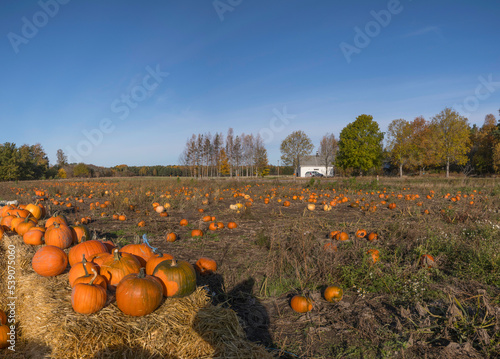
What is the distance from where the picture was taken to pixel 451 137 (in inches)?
1634

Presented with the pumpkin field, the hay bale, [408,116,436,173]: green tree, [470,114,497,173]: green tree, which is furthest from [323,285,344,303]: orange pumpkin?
[470,114,497,173]: green tree

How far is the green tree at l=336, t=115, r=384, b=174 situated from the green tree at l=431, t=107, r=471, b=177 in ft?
26.6

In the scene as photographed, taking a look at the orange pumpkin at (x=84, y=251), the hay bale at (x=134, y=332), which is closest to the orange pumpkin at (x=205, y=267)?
the orange pumpkin at (x=84, y=251)

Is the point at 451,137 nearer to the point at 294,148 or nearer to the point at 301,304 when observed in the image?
the point at 294,148

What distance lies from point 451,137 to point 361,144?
1248 cm

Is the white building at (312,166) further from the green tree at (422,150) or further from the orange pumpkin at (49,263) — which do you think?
the orange pumpkin at (49,263)

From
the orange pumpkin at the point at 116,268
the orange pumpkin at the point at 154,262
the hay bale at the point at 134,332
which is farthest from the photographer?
the orange pumpkin at the point at 154,262

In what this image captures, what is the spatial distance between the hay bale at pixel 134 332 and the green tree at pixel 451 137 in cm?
4822

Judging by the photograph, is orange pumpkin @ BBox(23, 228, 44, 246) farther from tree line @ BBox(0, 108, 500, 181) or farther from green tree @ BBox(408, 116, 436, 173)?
green tree @ BBox(408, 116, 436, 173)

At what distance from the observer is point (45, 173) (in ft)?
138

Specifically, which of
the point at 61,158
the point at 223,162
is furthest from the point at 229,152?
the point at 61,158

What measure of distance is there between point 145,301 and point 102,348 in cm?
43

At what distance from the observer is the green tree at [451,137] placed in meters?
41.2

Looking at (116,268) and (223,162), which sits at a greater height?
(223,162)
